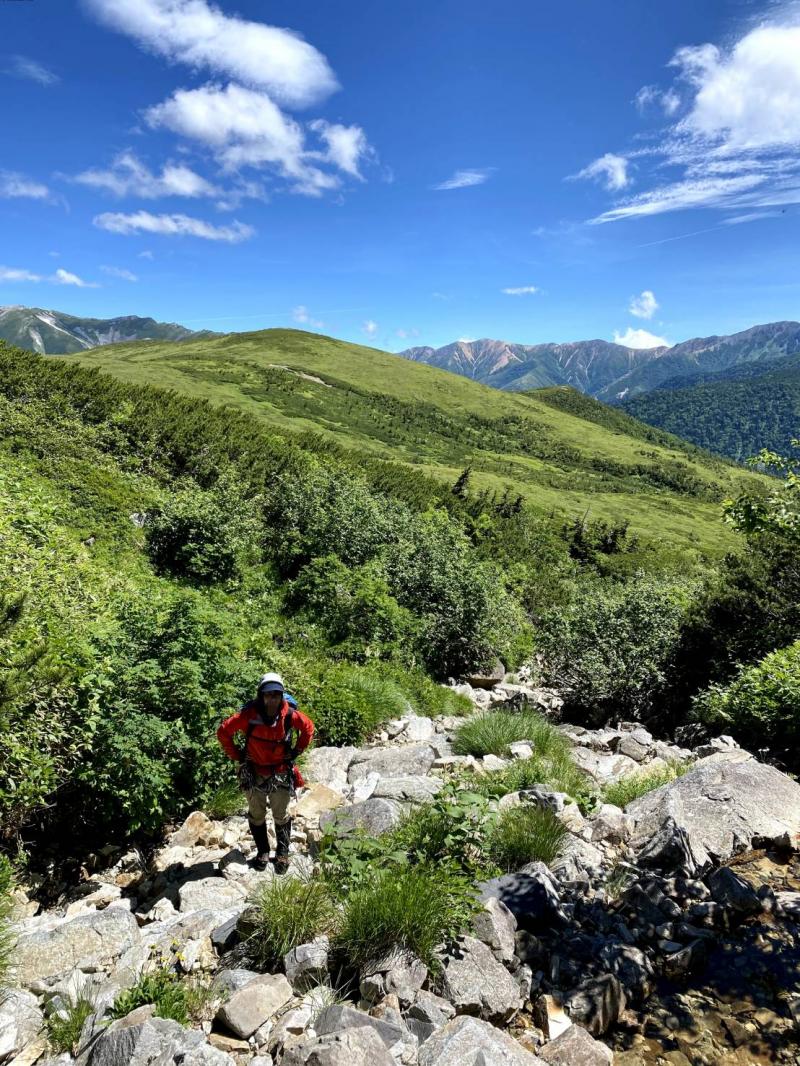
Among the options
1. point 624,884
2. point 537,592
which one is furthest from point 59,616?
point 537,592

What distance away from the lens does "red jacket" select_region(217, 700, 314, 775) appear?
6645 millimetres

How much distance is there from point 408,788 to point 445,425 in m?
125

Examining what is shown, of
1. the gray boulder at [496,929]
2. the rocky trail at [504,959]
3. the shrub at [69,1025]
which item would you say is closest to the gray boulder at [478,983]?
the rocky trail at [504,959]

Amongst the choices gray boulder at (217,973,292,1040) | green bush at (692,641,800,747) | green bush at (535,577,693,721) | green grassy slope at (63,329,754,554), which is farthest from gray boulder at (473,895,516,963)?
green grassy slope at (63,329,754,554)

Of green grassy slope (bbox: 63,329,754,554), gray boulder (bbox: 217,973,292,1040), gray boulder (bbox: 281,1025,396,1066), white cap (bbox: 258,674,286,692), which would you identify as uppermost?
green grassy slope (bbox: 63,329,754,554)

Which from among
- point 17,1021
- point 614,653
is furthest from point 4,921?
point 614,653

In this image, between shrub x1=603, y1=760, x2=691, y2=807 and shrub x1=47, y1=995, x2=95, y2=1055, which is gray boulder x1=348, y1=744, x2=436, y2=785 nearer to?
shrub x1=603, y1=760, x2=691, y2=807

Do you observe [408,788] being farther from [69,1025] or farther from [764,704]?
[764,704]

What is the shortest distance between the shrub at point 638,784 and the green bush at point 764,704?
2108mm

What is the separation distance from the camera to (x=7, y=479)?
13.2 meters

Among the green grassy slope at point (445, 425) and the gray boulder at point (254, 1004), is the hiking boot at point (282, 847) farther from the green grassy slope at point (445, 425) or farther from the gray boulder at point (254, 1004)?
the green grassy slope at point (445, 425)

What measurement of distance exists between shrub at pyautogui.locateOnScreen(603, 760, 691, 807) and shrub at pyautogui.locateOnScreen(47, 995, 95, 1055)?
7003mm

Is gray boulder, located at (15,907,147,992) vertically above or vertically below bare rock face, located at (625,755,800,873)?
above

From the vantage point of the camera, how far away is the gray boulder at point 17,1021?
390 centimetres
